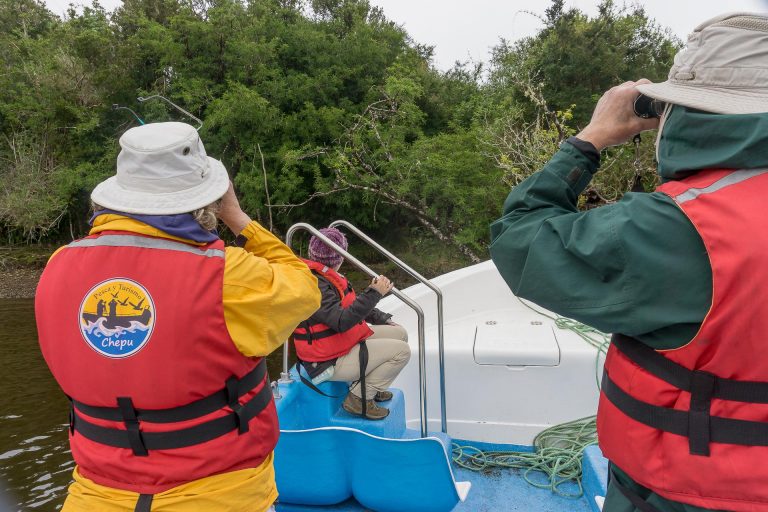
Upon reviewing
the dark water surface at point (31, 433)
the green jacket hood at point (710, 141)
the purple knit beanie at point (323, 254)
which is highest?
the green jacket hood at point (710, 141)

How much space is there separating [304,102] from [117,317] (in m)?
12.9

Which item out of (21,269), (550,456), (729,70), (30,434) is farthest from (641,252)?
(21,269)

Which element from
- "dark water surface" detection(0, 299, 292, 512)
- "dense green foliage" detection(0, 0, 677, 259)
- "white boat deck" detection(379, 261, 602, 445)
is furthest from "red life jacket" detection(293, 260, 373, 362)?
"dense green foliage" detection(0, 0, 677, 259)

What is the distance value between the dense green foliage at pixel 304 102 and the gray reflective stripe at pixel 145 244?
1029cm

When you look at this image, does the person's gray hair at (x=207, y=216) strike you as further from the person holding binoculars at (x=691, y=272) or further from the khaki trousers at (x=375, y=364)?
the khaki trousers at (x=375, y=364)

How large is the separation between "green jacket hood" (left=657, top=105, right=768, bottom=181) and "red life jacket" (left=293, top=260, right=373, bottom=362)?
1586mm

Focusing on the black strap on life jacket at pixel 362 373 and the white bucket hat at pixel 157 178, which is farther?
the black strap on life jacket at pixel 362 373

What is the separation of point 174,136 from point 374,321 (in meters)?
1.81

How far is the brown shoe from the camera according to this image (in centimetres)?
234

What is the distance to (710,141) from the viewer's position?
783 millimetres

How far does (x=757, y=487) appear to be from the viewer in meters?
0.79

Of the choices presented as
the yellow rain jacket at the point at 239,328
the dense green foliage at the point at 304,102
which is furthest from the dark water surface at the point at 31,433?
the dense green foliage at the point at 304,102

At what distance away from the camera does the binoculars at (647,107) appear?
897 mm

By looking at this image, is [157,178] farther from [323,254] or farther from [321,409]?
[321,409]
